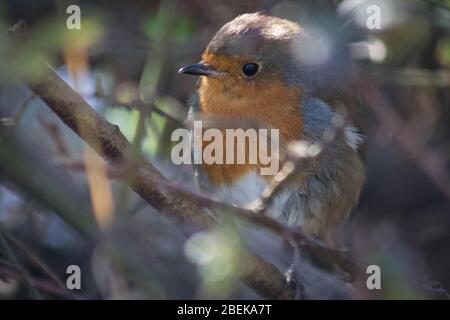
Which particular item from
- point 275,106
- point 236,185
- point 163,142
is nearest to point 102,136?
point 236,185

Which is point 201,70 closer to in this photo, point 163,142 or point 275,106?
point 275,106

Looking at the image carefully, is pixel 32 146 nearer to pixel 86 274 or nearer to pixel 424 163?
pixel 86 274

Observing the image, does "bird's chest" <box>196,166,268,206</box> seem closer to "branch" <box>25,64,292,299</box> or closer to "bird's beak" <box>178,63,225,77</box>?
"bird's beak" <box>178,63,225,77</box>

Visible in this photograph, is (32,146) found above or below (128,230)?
above

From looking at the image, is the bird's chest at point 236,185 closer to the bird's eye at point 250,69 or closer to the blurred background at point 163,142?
the blurred background at point 163,142

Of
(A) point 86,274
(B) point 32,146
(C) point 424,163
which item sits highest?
(B) point 32,146

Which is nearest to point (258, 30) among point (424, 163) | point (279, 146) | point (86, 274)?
point (279, 146)

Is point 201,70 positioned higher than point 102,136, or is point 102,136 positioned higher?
point 201,70
